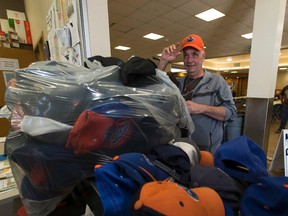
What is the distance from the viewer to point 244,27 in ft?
13.4

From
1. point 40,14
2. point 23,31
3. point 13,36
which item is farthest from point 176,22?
point 13,36

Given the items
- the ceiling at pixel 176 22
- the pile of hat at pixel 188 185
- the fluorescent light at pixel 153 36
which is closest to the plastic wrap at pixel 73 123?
the pile of hat at pixel 188 185

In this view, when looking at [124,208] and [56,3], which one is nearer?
[124,208]

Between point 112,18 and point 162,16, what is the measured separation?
1.07 meters

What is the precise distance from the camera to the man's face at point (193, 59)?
106cm

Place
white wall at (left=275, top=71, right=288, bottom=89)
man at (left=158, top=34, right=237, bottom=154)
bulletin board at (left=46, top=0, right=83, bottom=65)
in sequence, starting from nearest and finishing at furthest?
bulletin board at (left=46, top=0, right=83, bottom=65), man at (left=158, top=34, right=237, bottom=154), white wall at (left=275, top=71, right=288, bottom=89)

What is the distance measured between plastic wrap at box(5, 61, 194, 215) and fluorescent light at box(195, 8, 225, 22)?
3.54 metres

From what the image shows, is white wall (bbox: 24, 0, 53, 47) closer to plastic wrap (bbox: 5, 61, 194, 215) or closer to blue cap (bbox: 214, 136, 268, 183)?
plastic wrap (bbox: 5, 61, 194, 215)

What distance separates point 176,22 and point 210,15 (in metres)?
0.73

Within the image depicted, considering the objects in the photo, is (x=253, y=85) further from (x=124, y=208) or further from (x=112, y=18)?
(x=112, y=18)

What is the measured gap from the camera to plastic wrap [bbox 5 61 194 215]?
0.38 metres

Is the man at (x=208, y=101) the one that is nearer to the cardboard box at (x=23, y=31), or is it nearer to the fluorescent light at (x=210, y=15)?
the fluorescent light at (x=210, y=15)

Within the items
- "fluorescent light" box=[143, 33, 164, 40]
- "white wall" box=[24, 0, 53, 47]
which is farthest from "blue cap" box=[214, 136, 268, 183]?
"fluorescent light" box=[143, 33, 164, 40]

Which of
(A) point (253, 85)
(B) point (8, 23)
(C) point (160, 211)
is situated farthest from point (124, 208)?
(B) point (8, 23)
